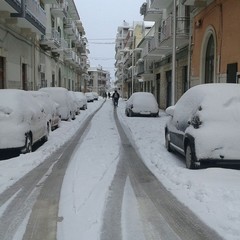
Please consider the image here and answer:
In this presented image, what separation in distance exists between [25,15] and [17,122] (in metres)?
11.0

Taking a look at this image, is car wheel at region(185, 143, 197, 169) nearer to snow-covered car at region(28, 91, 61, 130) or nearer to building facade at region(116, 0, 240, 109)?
snow-covered car at region(28, 91, 61, 130)

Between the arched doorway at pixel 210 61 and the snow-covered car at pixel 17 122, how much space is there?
9.96 metres

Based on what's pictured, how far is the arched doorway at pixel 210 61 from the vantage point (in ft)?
60.6

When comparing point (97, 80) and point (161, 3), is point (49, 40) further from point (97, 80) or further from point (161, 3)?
point (97, 80)

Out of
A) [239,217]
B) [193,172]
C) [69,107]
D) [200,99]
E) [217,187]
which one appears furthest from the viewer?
[69,107]

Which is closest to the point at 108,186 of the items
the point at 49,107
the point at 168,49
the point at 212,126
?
the point at 212,126

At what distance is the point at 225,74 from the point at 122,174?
9682 millimetres

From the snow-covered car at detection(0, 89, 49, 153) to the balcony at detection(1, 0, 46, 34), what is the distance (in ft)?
24.2

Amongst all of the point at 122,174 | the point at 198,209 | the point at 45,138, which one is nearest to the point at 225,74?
the point at 45,138

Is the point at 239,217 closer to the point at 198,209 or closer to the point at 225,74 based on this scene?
the point at 198,209

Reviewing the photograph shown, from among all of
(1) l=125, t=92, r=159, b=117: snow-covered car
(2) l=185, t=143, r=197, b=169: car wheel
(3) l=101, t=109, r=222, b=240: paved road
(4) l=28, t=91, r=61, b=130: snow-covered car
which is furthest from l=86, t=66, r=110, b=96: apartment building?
(3) l=101, t=109, r=222, b=240: paved road

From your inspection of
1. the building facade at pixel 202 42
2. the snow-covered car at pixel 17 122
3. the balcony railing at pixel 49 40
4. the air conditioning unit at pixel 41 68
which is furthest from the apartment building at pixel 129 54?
the snow-covered car at pixel 17 122

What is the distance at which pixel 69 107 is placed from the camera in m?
20.9

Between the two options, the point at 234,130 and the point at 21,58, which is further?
the point at 21,58
